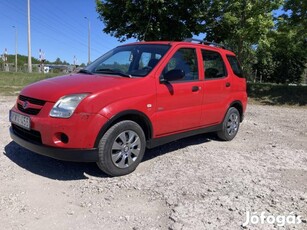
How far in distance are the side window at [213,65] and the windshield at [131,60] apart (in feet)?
3.10

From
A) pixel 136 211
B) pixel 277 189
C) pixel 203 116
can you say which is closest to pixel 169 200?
pixel 136 211

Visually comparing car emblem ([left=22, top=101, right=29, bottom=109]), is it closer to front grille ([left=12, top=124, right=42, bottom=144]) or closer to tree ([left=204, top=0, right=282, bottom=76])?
front grille ([left=12, top=124, right=42, bottom=144])

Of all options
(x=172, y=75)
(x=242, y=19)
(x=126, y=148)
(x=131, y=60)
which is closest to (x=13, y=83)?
(x=242, y=19)

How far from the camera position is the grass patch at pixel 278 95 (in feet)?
48.8

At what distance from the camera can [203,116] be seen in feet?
19.2

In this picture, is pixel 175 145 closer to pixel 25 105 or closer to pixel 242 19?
pixel 25 105

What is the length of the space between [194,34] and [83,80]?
12850 mm

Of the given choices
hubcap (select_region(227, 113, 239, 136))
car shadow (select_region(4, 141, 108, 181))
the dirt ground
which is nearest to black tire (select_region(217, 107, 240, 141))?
hubcap (select_region(227, 113, 239, 136))

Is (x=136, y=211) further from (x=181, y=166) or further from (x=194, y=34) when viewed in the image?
(x=194, y=34)

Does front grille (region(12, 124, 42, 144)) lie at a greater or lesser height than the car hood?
lesser

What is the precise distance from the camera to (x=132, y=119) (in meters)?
4.73

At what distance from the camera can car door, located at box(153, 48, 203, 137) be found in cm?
498

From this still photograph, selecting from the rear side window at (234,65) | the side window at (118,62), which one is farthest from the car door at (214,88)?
the side window at (118,62)

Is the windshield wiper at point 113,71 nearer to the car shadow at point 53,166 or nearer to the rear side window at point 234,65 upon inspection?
the car shadow at point 53,166
